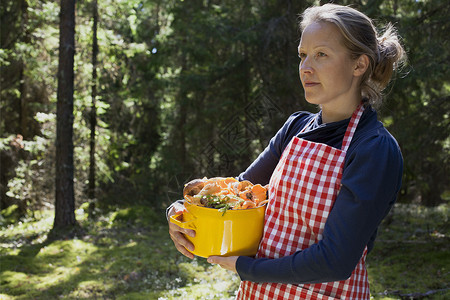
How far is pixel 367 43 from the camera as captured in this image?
142cm

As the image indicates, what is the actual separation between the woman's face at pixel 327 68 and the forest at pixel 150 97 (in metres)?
5.21

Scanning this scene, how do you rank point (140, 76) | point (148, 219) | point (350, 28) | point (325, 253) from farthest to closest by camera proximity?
point (140, 76), point (148, 219), point (350, 28), point (325, 253)

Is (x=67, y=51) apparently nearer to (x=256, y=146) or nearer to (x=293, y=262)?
(x=256, y=146)

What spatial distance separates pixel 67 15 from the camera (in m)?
7.39

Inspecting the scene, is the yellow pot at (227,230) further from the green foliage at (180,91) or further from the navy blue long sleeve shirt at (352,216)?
the green foliage at (180,91)

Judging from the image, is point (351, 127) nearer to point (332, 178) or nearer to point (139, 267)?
point (332, 178)

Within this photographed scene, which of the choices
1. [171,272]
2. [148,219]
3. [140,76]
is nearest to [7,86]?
[140,76]

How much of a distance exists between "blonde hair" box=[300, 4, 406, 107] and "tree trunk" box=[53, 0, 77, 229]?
6868 mm

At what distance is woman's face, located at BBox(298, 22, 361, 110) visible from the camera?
4.61ft

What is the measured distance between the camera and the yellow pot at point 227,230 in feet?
4.84

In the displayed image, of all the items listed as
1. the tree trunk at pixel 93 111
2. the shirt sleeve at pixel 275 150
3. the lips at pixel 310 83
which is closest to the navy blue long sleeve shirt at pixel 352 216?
the lips at pixel 310 83

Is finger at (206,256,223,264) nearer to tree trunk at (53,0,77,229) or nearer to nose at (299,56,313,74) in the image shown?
nose at (299,56,313,74)

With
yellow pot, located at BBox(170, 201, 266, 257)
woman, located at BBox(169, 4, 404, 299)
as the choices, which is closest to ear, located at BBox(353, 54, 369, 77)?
woman, located at BBox(169, 4, 404, 299)

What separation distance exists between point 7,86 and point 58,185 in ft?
15.9
